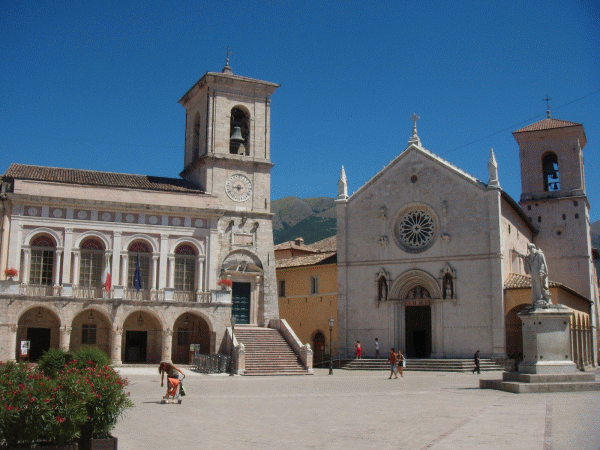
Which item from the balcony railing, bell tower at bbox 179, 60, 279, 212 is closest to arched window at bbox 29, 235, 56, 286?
the balcony railing

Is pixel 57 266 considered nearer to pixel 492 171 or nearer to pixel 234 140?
pixel 234 140

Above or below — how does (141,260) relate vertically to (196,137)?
below

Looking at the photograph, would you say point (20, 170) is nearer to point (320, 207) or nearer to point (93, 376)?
point (93, 376)

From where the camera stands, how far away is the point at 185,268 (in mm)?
36312

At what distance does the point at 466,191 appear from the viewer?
39.1m

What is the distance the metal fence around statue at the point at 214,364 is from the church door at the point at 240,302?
5.08 m

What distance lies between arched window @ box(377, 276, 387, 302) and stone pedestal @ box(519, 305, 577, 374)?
1860cm

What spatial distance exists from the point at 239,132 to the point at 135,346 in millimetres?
13402

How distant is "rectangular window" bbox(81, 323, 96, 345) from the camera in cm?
3428

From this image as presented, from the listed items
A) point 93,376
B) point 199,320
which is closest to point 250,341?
point 199,320

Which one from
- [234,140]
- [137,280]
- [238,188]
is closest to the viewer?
[137,280]

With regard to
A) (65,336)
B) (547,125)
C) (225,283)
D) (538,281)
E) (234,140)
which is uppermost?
(547,125)

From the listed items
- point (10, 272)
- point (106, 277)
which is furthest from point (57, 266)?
point (10, 272)

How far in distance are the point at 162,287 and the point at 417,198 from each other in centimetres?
1583
